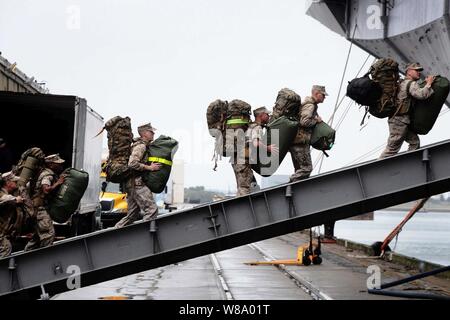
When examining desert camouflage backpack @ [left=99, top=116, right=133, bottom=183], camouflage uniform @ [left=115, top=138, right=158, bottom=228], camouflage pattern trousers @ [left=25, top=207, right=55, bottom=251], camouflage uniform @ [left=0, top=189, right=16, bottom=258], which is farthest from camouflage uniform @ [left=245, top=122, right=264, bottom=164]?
camouflage uniform @ [left=0, top=189, right=16, bottom=258]

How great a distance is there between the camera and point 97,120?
21047 mm

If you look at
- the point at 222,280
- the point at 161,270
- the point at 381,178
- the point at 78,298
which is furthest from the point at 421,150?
the point at 161,270

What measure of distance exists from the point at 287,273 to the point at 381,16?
940 centimetres

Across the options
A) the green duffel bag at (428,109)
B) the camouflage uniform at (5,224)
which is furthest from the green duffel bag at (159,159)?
the green duffel bag at (428,109)

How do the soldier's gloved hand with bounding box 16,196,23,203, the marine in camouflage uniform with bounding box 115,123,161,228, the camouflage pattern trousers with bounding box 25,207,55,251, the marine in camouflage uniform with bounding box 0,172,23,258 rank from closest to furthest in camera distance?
the soldier's gloved hand with bounding box 16,196,23,203 < the marine in camouflage uniform with bounding box 0,172,23,258 < the camouflage pattern trousers with bounding box 25,207,55,251 < the marine in camouflage uniform with bounding box 115,123,161,228

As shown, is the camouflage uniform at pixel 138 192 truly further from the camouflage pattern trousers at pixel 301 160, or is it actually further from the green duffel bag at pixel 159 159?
the camouflage pattern trousers at pixel 301 160

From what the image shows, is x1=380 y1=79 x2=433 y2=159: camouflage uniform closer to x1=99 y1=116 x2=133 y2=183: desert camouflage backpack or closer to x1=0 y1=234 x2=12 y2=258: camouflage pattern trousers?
x1=99 y1=116 x2=133 y2=183: desert camouflage backpack

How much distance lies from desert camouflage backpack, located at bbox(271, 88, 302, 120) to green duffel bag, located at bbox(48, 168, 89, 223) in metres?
3.15

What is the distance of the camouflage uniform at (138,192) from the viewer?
475 inches

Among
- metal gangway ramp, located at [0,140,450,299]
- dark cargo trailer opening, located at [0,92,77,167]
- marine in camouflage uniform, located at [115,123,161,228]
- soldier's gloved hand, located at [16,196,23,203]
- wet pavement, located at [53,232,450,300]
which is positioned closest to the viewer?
soldier's gloved hand, located at [16,196,23,203]

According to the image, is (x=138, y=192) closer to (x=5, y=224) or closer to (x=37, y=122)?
(x=5, y=224)

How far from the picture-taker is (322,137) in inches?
496

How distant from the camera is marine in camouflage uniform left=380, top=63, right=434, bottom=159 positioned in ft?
38.5
